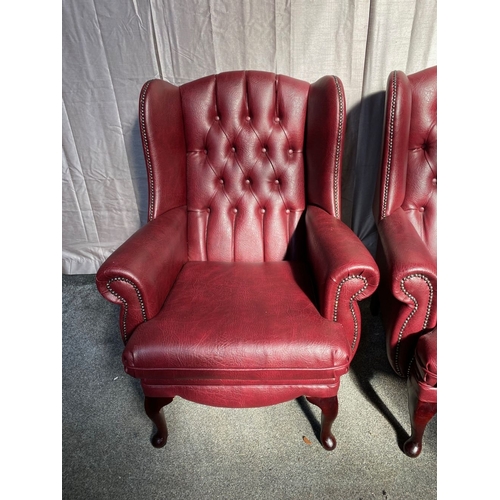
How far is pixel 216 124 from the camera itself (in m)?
1.36

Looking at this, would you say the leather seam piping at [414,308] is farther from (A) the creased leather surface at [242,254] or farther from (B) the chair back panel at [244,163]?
(B) the chair back panel at [244,163]

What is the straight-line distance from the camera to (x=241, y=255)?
1405 mm

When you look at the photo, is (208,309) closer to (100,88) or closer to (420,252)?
(420,252)

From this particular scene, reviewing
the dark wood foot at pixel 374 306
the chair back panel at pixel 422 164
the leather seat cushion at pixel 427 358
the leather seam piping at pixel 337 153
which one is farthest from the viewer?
the dark wood foot at pixel 374 306

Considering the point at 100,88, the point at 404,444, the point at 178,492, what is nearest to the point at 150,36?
the point at 100,88

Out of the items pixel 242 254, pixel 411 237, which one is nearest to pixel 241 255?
pixel 242 254

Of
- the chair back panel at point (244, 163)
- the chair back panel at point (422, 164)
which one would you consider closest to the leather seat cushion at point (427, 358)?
the chair back panel at point (422, 164)

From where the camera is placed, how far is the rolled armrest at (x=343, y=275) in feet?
3.04

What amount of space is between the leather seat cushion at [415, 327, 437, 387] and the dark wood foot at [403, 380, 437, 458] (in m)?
0.09

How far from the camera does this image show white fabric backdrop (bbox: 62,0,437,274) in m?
1.35

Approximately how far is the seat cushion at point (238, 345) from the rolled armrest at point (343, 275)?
54mm

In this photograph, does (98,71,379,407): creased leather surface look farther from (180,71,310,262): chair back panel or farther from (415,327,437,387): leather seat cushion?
(415,327,437,387): leather seat cushion

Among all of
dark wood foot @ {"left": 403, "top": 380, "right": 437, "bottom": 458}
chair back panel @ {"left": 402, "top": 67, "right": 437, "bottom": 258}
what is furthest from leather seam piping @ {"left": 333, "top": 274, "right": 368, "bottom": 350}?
chair back panel @ {"left": 402, "top": 67, "right": 437, "bottom": 258}

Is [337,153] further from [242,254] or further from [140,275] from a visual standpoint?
[140,275]
